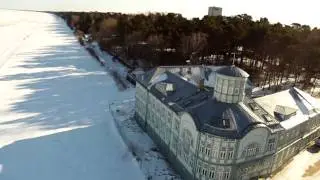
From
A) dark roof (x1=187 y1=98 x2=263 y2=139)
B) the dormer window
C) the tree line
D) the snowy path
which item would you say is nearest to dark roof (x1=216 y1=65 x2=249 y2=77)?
dark roof (x1=187 y1=98 x2=263 y2=139)

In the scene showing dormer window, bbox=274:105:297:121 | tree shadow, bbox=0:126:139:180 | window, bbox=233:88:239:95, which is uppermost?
window, bbox=233:88:239:95

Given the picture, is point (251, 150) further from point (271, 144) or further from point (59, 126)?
point (59, 126)

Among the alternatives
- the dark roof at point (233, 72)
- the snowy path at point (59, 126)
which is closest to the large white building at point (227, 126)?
the dark roof at point (233, 72)

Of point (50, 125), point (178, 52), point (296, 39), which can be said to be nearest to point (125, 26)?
point (178, 52)

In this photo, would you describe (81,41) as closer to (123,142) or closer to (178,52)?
(178,52)

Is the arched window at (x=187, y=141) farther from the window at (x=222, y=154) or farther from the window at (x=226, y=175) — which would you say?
the window at (x=226, y=175)

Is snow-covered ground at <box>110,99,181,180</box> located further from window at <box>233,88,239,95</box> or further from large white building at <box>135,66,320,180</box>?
window at <box>233,88,239,95</box>
